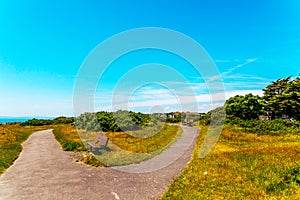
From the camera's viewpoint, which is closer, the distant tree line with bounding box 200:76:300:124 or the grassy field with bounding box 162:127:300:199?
the grassy field with bounding box 162:127:300:199

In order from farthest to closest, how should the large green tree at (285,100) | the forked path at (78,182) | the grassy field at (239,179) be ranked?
1. the large green tree at (285,100)
2. the forked path at (78,182)
3. the grassy field at (239,179)

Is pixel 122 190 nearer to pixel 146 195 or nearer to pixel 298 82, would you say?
pixel 146 195

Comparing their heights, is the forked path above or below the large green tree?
below

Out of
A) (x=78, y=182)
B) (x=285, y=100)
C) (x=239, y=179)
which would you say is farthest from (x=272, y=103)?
(x=78, y=182)

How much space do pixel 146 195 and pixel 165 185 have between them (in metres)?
1.11

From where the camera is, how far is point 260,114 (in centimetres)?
4188

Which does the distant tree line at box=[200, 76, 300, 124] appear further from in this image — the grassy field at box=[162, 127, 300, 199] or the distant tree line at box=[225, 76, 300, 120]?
the grassy field at box=[162, 127, 300, 199]

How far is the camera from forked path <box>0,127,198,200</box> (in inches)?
270

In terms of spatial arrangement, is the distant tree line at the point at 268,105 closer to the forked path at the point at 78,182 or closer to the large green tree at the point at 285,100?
the large green tree at the point at 285,100

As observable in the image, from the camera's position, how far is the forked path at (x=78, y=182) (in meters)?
6.86

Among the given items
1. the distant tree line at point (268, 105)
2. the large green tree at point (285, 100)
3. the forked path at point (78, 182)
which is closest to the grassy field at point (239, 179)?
the forked path at point (78, 182)

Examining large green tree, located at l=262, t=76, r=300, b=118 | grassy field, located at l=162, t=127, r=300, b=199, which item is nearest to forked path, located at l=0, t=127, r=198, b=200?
grassy field, located at l=162, t=127, r=300, b=199

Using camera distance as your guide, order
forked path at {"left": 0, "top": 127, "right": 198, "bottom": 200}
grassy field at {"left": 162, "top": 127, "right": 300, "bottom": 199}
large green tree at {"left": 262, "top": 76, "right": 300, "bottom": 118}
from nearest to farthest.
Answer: grassy field at {"left": 162, "top": 127, "right": 300, "bottom": 199} → forked path at {"left": 0, "top": 127, "right": 198, "bottom": 200} → large green tree at {"left": 262, "top": 76, "right": 300, "bottom": 118}

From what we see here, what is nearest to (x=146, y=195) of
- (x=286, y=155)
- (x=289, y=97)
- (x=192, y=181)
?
(x=192, y=181)
